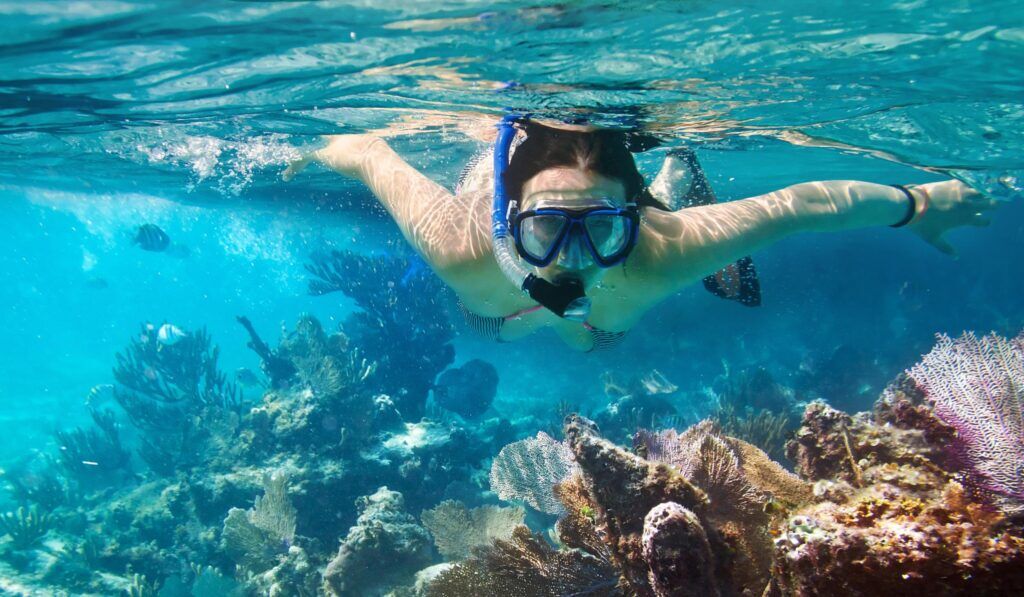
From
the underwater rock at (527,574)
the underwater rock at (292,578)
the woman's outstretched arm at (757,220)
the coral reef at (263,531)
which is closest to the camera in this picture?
the underwater rock at (527,574)

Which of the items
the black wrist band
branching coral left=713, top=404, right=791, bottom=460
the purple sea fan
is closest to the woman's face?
the purple sea fan

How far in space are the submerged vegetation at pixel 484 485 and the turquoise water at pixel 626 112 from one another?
102 centimetres

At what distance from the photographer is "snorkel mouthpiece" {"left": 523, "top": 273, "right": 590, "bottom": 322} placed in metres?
2.98

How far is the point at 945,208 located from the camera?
459cm

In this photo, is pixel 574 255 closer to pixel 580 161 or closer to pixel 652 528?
pixel 580 161

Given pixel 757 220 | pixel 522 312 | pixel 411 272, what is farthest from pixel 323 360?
pixel 757 220

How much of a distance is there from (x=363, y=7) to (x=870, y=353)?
1627cm

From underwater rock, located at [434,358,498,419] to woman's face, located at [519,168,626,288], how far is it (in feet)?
30.6

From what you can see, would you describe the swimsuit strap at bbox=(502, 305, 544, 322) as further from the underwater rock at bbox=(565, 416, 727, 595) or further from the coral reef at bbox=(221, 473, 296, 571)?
the coral reef at bbox=(221, 473, 296, 571)

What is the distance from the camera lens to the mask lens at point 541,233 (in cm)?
294

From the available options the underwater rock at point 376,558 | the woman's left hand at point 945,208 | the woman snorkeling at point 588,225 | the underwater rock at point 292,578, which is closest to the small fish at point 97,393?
the underwater rock at point 292,578

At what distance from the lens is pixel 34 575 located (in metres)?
8.39

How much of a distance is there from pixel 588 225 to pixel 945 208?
405 centimetres

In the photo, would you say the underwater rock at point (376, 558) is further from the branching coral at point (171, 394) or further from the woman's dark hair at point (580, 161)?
the branching coral at point (171, 394)
